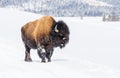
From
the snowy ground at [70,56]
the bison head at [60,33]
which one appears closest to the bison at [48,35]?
the bison head at [60,33]

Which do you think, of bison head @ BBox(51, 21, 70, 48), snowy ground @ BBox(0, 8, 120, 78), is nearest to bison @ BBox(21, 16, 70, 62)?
bison head @ BBox(51, 21, 70, 48)

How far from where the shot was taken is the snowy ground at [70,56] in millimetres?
11280

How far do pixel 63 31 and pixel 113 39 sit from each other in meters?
20.6

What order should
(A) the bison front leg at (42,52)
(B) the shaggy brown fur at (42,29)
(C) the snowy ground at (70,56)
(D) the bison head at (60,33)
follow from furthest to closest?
(A) the bison front leg at (42,52), (B) the shaggy brown fur at (42,29), (D) the bison head at (60,33), (C) the snowy ground at (70,56)

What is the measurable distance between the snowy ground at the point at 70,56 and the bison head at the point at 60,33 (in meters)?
0.63

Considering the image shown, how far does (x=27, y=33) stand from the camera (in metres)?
15.8

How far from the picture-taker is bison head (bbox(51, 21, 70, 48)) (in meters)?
14.3

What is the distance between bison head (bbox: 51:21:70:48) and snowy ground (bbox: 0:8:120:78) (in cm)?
63

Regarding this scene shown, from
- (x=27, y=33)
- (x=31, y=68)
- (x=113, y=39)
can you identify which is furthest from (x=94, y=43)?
(x=31, y=68)

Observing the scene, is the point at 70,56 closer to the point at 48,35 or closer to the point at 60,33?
the point at 48,35

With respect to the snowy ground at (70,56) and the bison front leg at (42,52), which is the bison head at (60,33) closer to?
the bison front leg at (42,52)

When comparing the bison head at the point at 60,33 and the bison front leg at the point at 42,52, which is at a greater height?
the bison head at the point at 60,33

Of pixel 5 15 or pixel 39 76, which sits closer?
pixel 39 76

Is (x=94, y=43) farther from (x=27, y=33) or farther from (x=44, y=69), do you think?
(x=44, y=69)
